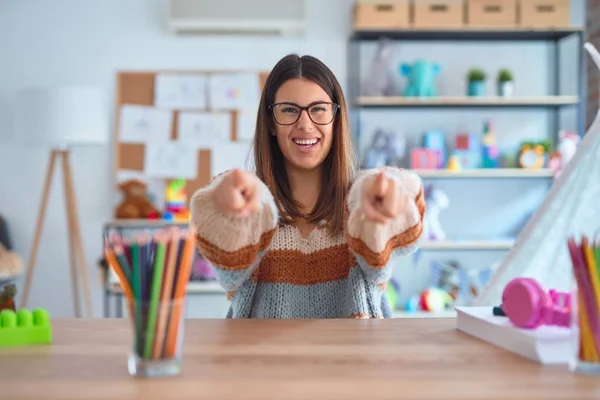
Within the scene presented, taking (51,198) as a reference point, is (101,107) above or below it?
above

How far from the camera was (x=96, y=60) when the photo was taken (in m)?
3.99

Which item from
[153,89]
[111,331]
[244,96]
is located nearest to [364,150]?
[244,96]

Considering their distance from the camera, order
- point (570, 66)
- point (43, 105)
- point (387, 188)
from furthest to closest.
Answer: point (570, 66), point (43, 105), point (387, 188)

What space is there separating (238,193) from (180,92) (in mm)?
3038

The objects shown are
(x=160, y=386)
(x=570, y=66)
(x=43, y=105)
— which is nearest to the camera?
(x=160, y=386)

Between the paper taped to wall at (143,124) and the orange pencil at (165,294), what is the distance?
3272 millimetres

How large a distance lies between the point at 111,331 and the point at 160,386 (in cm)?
38

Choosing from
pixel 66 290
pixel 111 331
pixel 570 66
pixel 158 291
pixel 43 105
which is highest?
pixel 570 66

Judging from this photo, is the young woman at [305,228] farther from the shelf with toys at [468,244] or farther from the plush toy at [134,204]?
the plush toy at [134,204]

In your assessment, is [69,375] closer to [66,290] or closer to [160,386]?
[160,386]

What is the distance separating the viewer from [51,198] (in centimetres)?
400

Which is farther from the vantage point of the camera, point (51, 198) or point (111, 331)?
point (51, 198)

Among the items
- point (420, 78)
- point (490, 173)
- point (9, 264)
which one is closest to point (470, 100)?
point (420, 78)

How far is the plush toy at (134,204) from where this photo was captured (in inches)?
149
